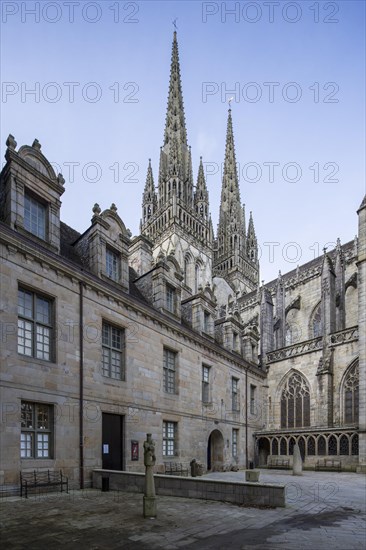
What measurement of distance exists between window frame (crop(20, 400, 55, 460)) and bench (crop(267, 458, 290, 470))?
829 inches

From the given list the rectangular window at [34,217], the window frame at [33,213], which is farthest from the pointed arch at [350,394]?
the rectangular window at [34,217]

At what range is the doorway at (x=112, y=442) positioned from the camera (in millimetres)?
15898

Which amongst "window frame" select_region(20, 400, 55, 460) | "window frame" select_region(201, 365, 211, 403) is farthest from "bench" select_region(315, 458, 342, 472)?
"window frame" select_region(20, 400, 55, 460)

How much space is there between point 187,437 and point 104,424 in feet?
21.9

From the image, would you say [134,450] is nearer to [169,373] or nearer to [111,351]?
[111,351]

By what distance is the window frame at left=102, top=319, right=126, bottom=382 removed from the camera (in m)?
16.6

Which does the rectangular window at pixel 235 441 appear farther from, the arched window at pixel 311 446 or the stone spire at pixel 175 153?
the stone spire at pixel 175 153

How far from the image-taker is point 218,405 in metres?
25.0

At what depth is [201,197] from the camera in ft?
259

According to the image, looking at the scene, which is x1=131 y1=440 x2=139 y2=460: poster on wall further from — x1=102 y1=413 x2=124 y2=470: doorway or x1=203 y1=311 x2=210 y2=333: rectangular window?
x1=203 y1=311 x2=210 y2=333: rectangular window

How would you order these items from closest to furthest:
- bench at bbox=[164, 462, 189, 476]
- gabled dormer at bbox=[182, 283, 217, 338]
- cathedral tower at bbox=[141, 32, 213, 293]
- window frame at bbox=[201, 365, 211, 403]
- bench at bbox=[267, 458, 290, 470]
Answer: bench at bbox=[164, 462, 189, 476] < window frame at bbox=[201, 365, 211, 403] < gabled dormer at bbox=[182, 283, 217, 338] < bench at bbox=[267, 458, 290, 470] < cathedral tower at bbox=[141, 32, 213, 293]

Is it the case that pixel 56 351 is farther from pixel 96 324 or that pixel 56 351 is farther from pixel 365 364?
→ pixel 365 364

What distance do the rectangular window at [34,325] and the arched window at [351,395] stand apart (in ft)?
71.9

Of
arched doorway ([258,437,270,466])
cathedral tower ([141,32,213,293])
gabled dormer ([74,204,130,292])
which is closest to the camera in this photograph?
gabled dormer ([74,204,130,292])
